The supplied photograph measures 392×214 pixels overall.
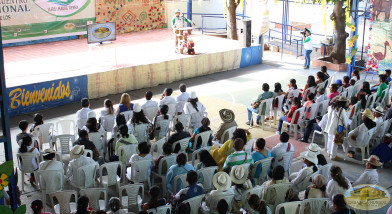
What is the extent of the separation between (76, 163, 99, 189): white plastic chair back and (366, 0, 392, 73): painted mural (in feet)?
33.6

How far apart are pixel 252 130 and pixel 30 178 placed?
5.09 metres

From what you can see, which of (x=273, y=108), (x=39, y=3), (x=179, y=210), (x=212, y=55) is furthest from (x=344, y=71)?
(x=179, y=210)

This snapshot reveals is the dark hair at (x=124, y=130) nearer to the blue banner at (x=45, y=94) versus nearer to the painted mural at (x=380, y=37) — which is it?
the blue banner at (x=45, y=94)

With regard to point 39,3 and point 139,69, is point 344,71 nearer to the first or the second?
point 139,69

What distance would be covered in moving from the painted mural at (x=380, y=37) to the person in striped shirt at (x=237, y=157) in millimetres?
8677

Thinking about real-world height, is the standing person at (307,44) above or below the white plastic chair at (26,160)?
above

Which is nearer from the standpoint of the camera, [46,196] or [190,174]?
[190,174]

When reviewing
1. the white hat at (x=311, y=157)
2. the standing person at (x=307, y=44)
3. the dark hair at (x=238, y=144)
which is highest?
the standing person at (x=307, y=44)

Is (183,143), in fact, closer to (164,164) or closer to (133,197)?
(164,164)

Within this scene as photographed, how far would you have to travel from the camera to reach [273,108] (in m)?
11.7

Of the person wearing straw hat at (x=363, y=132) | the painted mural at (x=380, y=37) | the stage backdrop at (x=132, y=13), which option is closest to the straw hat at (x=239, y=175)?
the person wearing straw hat at (x=363, y=132)

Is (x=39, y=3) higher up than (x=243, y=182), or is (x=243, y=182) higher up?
(x=39, y=3)

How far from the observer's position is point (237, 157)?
26.0 feet

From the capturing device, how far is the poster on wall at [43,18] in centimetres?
1795
